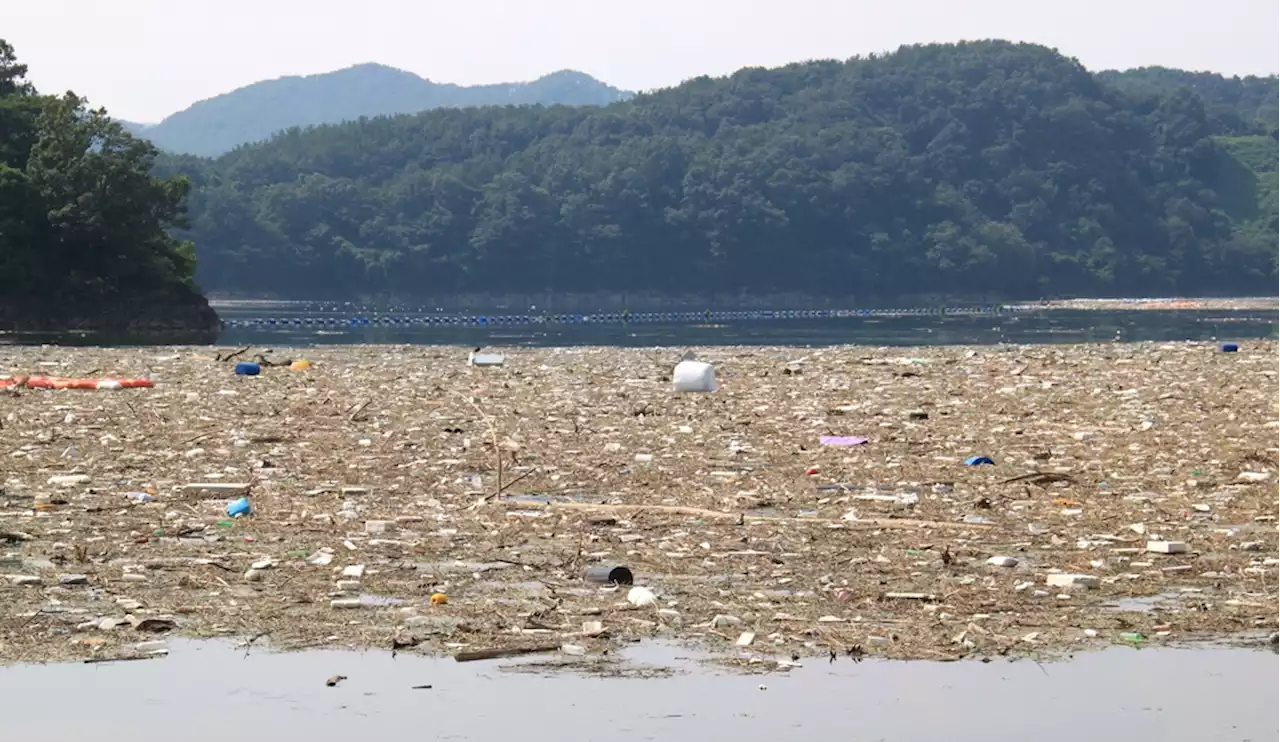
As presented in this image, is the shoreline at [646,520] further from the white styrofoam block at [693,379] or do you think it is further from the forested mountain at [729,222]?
the forested mountain at [729,222]

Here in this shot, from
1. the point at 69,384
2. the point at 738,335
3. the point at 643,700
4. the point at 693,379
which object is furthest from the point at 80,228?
the point at 643,700

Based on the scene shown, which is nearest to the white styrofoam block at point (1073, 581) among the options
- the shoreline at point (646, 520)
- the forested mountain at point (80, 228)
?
the shoreline at point (646, 520)

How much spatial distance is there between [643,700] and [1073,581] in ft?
11.3

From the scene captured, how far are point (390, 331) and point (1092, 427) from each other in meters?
55.3

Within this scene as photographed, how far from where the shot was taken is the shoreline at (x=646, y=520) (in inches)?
378

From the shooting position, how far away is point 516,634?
9.34 meters

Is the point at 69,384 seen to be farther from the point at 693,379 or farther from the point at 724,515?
the point at 724,515

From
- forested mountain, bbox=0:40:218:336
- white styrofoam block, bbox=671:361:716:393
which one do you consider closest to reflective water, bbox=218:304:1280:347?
forested mountain, bbox=0:40:218:336

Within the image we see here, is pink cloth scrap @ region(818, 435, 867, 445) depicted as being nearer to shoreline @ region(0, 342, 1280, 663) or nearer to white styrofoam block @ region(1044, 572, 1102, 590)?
shoreline @ region(0, 342, 1280, 663)

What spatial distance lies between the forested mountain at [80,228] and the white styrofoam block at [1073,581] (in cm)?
6453

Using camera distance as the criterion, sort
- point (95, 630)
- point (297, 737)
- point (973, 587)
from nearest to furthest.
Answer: point (297, 737) → point (95, 630) → point (973, 587)

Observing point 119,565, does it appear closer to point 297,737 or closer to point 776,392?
point 297,737

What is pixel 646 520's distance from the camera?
12992 millimetres

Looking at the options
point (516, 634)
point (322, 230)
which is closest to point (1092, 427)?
point (516, 634)
